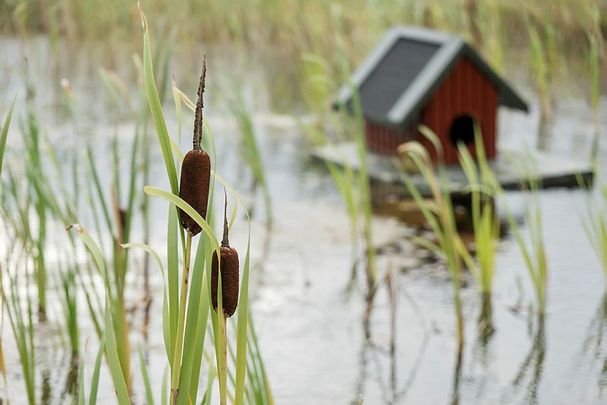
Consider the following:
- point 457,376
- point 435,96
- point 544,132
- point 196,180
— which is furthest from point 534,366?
point 544,132

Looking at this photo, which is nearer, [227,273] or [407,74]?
[227,273]

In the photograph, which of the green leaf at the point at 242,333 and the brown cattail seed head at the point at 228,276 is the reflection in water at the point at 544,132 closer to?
the green leaf at the point at 242,333

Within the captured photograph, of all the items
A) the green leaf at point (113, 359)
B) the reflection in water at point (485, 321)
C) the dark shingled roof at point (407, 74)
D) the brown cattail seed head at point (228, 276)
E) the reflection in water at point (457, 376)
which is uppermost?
the dark shingled roof at point (407, 74)

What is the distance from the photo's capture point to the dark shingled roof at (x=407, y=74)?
4.85m

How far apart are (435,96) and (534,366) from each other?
224cm

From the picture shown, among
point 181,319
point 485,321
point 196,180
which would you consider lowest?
point 485,321

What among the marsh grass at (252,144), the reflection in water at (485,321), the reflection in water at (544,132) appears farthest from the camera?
the reflection in water at (544,132)

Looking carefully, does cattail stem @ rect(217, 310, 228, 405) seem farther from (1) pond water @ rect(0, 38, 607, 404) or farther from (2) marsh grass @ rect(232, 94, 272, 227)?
(2) marsh grass @ rect(232, 94, 272, 227)

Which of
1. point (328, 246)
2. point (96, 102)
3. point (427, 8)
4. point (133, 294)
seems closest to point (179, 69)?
point (96, 102)

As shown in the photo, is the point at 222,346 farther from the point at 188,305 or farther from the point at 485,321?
the point at 485,321

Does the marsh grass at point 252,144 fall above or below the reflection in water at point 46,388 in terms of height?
above

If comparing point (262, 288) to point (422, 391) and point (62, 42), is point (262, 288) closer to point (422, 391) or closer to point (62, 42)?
point (422, 391)

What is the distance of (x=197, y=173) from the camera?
4.27 ft

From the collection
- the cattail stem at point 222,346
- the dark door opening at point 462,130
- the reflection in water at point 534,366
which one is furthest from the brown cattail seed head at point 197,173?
the dark door opening at point 462,130
